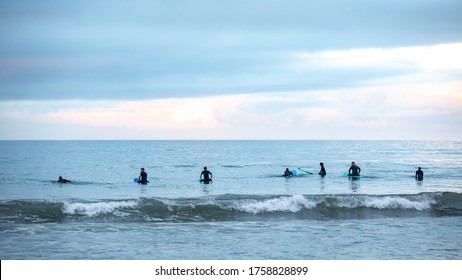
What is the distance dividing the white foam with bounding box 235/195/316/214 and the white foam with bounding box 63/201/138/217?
5.59 meters

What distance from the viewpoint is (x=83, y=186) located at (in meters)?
42.1

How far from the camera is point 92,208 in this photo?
81.7 feet

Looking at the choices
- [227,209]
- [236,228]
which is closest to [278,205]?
[227,209]

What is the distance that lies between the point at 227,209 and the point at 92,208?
6425 mm

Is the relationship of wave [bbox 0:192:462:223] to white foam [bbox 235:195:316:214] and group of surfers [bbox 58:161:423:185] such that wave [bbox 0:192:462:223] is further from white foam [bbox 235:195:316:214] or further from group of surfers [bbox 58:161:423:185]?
group of surfers [bbox 58:161:423:185]

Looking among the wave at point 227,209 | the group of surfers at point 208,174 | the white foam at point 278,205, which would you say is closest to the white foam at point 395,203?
the wave at point 227,209

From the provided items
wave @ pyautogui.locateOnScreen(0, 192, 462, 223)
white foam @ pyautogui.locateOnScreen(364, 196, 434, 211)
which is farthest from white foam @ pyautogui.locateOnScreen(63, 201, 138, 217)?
white foam @ pyautogui.locateOnScreen(364, 196, 434, 211)

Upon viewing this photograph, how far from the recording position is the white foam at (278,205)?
84.7 feet

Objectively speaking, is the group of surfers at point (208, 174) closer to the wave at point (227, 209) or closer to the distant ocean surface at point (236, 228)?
the distant ocean surface at point (236, 228)

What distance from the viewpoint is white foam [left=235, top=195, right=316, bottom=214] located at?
84.7 ft

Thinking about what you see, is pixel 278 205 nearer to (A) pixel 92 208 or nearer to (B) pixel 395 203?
(B) pixel 395 203

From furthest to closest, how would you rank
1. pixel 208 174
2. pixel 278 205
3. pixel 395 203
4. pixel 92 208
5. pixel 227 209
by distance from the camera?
pixel 208 174 < pixel 395 203 < pixel 278 205 < pixel 227 209 < pixel 92 208
